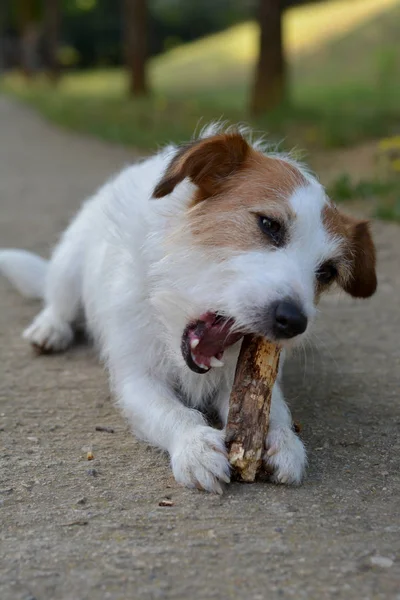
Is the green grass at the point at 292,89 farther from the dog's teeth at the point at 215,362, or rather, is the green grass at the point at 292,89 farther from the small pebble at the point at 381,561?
the small pebble at the point at 381,561

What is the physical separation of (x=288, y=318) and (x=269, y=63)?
Answer: 35.6ft

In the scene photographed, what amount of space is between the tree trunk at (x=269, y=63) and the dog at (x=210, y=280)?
938cm

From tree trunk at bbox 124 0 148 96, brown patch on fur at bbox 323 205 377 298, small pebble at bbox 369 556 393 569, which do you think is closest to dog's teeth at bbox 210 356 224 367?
brown patch on fur at bbox 323 205 377 298

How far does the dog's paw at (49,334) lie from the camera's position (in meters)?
4.70

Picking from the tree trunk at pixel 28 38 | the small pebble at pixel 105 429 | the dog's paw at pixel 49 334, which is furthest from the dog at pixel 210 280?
the tree trunk at pixel 28 38

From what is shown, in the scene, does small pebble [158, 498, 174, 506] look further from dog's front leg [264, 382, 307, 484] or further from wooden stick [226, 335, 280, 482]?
dog's front leg [264, 382, 307, 484]

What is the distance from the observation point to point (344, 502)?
9.55 ft

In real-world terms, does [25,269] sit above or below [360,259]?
below

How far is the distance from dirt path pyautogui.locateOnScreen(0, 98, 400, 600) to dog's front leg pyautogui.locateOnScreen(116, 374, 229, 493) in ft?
0.23

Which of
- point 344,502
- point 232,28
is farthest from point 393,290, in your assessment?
point 232,28

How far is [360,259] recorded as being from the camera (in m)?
3.77

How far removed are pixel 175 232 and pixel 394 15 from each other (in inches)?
1067

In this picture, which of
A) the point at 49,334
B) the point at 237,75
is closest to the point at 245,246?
the point at 49,334

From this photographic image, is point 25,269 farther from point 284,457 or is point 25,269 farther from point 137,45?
point 137,45
